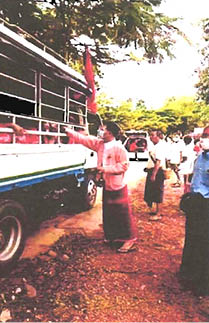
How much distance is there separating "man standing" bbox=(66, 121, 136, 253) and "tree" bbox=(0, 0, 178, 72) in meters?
0.66

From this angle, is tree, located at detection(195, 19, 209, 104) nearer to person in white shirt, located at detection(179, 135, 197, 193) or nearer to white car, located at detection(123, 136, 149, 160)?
person in white shirt, located at detection(179, 135, 197, 193)

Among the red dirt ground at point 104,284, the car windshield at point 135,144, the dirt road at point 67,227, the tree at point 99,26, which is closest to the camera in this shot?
the red dirt ground at point 104,284

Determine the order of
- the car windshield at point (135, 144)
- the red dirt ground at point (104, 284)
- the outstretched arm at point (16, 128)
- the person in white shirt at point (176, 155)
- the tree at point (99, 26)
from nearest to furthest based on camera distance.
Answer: the red dirt ground at point (104, 284) → the outstretched arm at point (16, 128) → the tree at point (99, 26) → the car windshield at point (135, 144) → the person in white shirt at point (176, 155)

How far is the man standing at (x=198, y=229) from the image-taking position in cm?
239

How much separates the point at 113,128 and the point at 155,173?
749 mm

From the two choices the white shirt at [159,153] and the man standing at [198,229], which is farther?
the white shirt at [159,153]

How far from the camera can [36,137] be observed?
98.9 inches

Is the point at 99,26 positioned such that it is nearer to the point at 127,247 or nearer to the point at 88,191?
the point at 88,191

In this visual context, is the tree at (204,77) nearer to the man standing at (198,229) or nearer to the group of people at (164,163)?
the group of people at (164,163)

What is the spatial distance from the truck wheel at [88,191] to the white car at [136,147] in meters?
0.45

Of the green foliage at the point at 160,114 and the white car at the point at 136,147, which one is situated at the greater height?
the green foliage at the point at 160,114

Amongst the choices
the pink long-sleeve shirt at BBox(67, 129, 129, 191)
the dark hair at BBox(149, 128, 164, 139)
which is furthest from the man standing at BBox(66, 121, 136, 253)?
the dark hair at BBox(149, 128, 164, 139)

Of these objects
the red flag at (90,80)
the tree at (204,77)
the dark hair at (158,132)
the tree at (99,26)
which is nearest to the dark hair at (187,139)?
the dark hair at (158,132)

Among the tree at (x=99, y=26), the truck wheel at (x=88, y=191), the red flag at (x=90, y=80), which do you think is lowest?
the truck wheel at (x=88, y=191)
